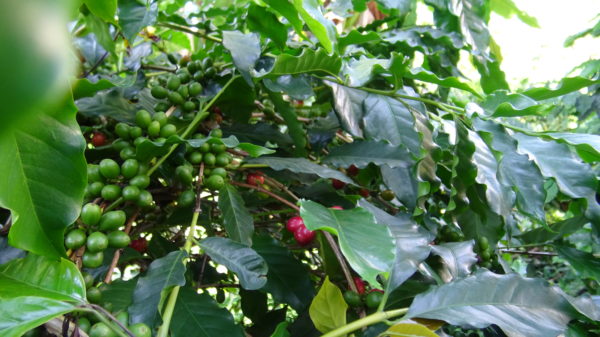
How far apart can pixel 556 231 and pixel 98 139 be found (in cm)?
92

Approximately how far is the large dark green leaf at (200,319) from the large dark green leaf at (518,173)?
0.42 metres

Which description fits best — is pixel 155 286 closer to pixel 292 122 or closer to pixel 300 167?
pixel 300 167

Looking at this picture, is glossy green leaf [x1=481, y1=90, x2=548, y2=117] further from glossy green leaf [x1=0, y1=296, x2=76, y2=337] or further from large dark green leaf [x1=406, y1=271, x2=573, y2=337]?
glossy green leaf [x1=0, y1=296, x2=76, y2=337]

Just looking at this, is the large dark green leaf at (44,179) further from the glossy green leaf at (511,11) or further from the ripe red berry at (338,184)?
the glossy green leaf at (511,11)

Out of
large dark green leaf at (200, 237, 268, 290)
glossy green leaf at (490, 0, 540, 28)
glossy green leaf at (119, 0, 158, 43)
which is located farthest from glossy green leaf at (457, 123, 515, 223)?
glossy green leaf at (490, 0, 540, 28)

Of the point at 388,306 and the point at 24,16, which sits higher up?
the point at 24,16

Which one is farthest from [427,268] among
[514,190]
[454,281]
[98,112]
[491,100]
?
[98,112]

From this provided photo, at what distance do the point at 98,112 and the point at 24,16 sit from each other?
0.76m

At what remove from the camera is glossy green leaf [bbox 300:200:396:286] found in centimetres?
45

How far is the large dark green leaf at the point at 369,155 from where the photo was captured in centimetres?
68

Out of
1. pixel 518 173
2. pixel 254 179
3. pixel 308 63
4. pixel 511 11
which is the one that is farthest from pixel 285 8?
pixel 511 11

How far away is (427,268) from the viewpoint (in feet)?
1.93

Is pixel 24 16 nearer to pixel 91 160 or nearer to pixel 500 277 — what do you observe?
pixel 500 277

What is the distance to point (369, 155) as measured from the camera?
0.73 meters
